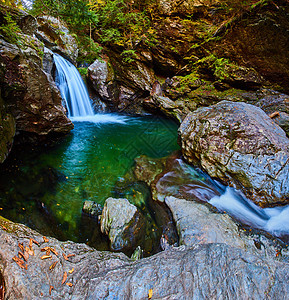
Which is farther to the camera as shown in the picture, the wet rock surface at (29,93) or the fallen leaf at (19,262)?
the wet rock surface at (29,93)

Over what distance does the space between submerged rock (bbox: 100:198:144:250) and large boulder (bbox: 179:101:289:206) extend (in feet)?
8.22

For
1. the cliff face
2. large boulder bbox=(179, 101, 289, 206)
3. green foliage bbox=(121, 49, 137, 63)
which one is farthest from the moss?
large boulder bbox=(179, 101, 289, 206)

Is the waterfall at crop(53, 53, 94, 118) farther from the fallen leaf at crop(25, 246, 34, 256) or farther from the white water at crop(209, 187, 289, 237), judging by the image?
the white water at crop(209, 187, 289, 237)

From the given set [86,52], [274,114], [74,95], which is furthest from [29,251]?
[86,52]

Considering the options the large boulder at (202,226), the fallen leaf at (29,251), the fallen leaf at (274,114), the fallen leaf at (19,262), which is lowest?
the large boulder at (202,226)

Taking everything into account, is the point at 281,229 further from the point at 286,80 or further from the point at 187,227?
the point at 286,80

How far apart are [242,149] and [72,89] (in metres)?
9.21

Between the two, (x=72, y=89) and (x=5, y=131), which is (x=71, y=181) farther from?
(x=72, y=89)

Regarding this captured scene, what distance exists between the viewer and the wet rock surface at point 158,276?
116 centimetres

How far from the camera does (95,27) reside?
11.0 metres

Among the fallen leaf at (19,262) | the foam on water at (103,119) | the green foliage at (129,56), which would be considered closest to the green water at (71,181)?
the fallen leaf at (19,262)

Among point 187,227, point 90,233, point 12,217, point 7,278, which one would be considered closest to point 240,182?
point 187,227

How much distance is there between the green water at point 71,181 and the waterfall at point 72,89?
2589 mm

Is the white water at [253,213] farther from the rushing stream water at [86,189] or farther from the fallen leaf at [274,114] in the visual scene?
the fallen leaf at [274,114]
